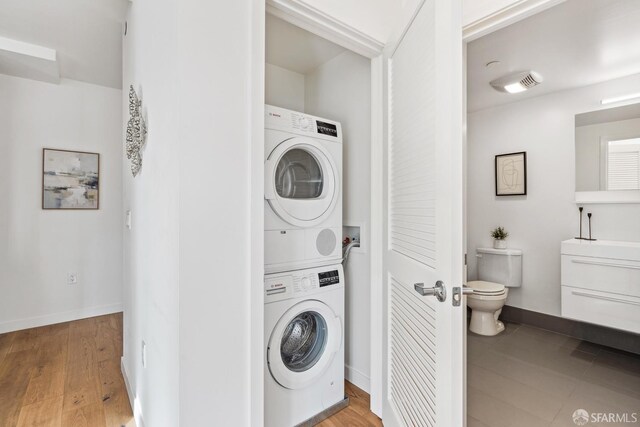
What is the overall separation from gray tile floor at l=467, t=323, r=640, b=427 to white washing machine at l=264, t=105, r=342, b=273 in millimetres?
1328

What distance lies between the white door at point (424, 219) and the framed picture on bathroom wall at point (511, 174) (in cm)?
226

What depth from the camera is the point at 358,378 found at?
6.75 feet

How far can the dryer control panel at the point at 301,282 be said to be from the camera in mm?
1552

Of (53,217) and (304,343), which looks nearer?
(304,343)

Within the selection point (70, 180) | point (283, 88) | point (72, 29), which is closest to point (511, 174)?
point (283, 88)

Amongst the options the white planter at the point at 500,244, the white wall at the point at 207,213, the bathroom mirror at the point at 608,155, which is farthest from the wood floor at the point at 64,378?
the bathroom mirror at the point at 608,155

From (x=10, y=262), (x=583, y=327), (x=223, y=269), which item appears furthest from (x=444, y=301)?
(x=10, y=262)

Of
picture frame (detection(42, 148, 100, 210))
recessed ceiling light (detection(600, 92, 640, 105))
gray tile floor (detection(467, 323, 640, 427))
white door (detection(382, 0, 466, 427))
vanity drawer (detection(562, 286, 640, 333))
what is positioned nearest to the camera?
white door (detection(382, 0, 466, 427))

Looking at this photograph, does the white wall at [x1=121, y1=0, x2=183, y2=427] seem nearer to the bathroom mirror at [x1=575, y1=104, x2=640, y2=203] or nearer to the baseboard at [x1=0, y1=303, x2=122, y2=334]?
the baseboard at [x1=0, y1=303, x2=122, y2=334]

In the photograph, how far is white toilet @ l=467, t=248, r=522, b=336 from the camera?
2.81 m

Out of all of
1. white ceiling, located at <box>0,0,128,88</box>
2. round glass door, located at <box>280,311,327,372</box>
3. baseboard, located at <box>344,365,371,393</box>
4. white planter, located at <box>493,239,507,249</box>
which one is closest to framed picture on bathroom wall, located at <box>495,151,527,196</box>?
white planter, located at <box>493,239,507,249</box>

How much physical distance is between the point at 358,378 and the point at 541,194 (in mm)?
2520

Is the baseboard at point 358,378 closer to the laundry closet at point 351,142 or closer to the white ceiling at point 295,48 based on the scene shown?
the laundry closet at point 351,142

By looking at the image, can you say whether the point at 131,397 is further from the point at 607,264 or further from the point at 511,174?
the point at 511,174
